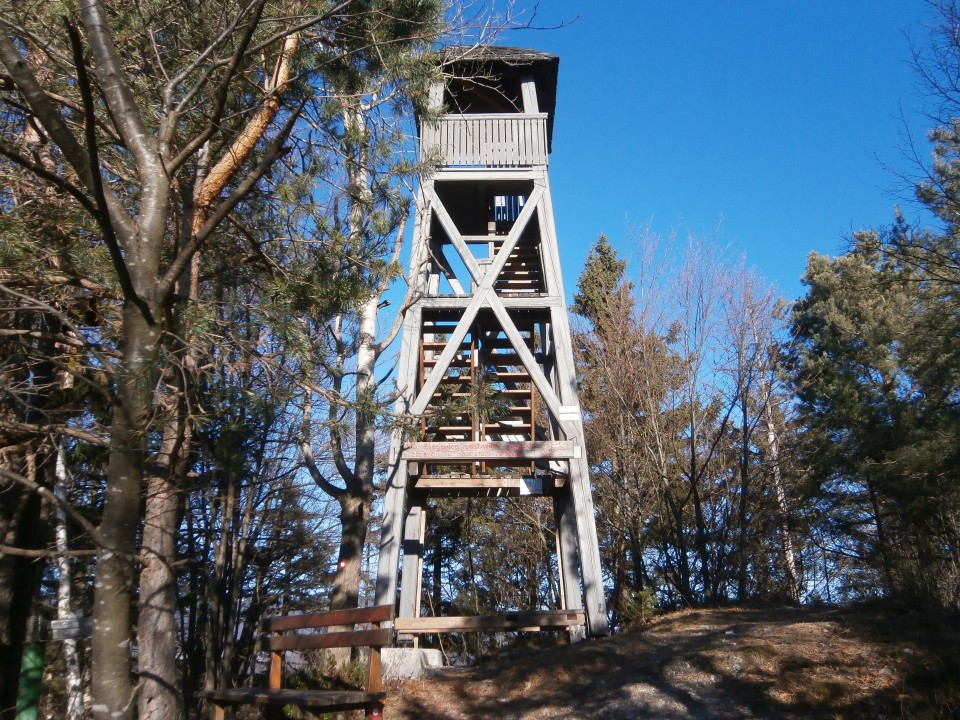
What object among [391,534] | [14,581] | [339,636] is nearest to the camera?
[339,636]

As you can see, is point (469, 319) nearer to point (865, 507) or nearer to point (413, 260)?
point (413, 260)

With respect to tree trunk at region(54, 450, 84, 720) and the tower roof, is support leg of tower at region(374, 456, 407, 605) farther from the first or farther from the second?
the tower roof

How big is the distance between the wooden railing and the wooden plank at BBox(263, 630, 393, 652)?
21.1 feet

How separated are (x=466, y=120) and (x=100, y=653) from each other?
823 centimetres

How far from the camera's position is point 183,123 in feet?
17.6

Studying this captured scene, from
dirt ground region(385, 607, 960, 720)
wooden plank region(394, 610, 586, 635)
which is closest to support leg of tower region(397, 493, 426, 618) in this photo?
wooden plank region(394, 610, 586, 635)

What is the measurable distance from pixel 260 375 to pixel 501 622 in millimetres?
4419

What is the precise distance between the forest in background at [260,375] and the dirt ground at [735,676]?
93 centimetres

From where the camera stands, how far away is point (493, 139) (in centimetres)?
998

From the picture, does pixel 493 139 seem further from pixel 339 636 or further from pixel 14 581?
pixel 14 581

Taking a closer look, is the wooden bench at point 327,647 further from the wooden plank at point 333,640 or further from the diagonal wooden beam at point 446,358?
the diagonal wooden beam at point 446,358

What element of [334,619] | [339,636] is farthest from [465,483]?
[339,636]

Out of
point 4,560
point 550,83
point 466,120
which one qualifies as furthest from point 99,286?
point 550,83

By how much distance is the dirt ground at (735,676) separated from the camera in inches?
191
